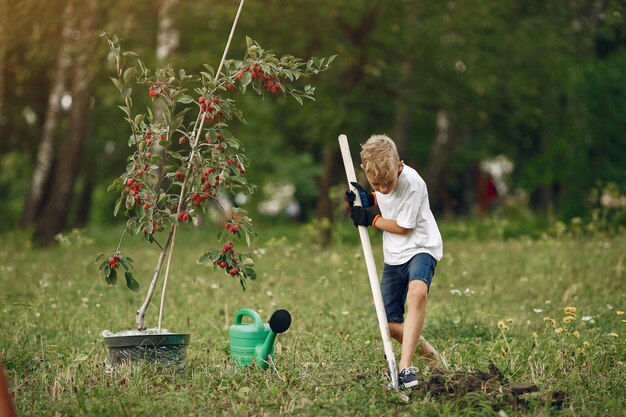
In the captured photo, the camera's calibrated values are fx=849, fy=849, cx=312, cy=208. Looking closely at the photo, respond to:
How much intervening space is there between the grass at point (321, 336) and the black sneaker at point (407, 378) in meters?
0.12

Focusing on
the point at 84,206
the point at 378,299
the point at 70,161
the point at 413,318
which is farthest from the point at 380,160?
the point at 84,206

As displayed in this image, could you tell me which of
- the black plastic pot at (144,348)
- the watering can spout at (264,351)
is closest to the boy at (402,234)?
the watering can spout at (264,351)

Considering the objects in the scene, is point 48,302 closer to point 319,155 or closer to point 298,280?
point 298,280

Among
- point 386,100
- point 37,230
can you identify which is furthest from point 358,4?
point 37,230

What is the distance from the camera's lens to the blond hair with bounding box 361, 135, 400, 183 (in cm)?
499

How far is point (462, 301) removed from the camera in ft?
26.5

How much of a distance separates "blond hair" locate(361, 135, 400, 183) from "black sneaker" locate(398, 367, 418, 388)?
1.12 metres

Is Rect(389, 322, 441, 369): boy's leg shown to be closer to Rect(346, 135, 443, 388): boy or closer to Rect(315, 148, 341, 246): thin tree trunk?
Rect(346, 135, 443, 388): boy

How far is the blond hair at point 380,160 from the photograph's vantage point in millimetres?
4988

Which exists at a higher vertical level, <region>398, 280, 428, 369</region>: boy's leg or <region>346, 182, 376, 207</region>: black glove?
<region>346, 182, 376, 207</region>: black glove

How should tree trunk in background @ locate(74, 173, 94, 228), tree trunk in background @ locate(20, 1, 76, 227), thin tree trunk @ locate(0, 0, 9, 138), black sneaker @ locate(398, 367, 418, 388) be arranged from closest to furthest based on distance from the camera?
black sneaker @ locate(398, 367, 418, 388)
thin tree trunk @ locate(0, 0, 9, 138)
tree trunk in background @ locate(20, 1, 76, 227)
tree trunk in background @ locate(74, 173, 94, 228)

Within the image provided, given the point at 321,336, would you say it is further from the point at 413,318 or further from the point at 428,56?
the point at 428,56

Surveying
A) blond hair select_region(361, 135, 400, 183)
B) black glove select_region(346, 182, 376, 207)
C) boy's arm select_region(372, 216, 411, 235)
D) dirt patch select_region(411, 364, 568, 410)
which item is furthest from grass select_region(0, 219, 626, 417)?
blond hair select_region(361, 135, 400, 183)

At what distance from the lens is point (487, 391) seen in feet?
15.0
